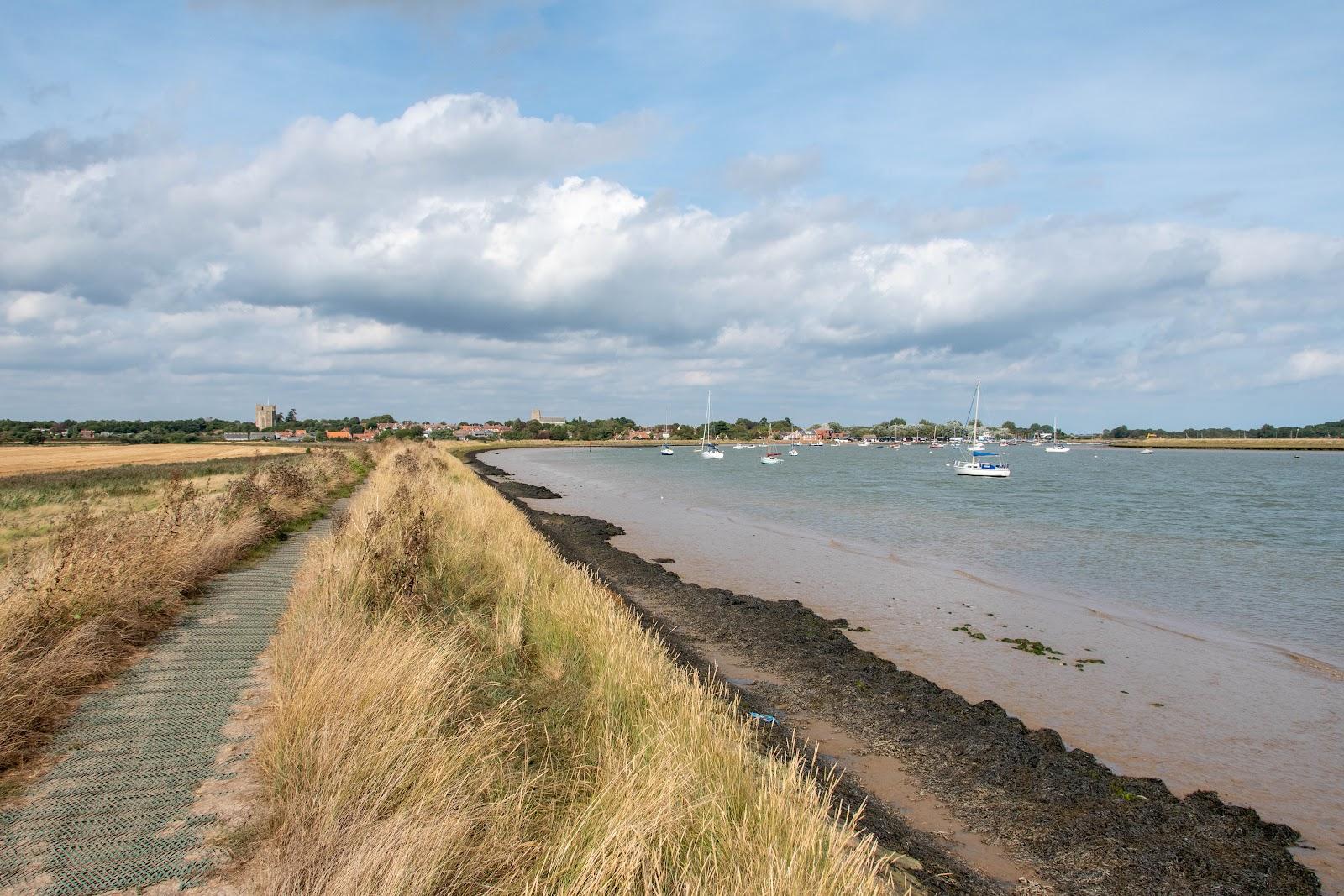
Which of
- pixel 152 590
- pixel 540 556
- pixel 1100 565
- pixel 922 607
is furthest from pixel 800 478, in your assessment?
pixel 152 590

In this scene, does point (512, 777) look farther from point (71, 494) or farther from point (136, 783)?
point (71, 494)

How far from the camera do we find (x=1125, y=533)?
27938mm

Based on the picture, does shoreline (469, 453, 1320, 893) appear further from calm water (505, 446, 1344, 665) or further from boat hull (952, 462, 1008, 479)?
boat hull (952, 462, 1008, 479)

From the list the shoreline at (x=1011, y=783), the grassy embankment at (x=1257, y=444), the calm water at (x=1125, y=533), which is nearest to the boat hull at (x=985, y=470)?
the calm water at (x=1125, y=533)

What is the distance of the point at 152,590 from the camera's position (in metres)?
8.07

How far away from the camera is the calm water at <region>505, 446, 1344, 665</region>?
53.9 feet

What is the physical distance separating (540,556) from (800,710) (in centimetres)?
483

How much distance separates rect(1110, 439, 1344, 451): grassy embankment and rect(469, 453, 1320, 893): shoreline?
190872mm

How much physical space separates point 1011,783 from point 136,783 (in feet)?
21.6

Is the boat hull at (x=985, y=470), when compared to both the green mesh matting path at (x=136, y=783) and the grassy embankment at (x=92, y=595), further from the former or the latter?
the green mesh matting path at (x=136, y=783)

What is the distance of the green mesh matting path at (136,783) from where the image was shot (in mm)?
3498

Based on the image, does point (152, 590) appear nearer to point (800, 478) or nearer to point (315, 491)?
point (315, 491)

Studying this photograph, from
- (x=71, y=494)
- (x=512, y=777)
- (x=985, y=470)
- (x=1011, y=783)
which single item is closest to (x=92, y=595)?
(x=512, y=777)

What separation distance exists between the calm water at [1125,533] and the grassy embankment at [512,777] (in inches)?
486
